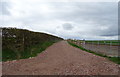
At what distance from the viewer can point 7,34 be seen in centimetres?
1123

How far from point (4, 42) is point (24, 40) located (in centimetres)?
279

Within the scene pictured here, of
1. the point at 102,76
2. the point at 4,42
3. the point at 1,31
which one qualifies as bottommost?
the point at 102,76

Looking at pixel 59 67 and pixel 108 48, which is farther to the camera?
pixel 108 48

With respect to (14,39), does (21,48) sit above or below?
below

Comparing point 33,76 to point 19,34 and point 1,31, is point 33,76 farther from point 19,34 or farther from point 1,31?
point 19,34

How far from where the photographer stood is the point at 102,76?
578 cm

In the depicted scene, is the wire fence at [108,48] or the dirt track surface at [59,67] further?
the wire fence at [108,48]

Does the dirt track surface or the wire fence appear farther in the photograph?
the wire fence

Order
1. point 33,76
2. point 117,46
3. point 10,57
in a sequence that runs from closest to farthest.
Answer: point 33,76 → point 10,57 → point 117,46

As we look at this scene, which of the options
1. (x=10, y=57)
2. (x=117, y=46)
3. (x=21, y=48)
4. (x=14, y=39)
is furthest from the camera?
(x=117, y=46)

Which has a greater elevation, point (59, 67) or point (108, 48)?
point (108, 48)

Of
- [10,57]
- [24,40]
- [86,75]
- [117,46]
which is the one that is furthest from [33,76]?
[117,46]

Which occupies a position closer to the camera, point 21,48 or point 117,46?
point 21,48

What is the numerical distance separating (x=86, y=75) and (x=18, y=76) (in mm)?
2590
